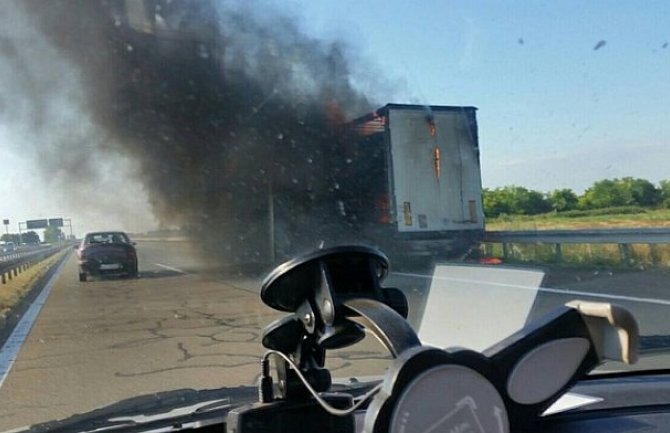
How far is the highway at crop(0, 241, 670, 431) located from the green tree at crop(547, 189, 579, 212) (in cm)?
62

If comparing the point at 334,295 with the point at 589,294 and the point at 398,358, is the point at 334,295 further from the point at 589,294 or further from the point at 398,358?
the point at 589,294

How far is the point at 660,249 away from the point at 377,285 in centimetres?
959

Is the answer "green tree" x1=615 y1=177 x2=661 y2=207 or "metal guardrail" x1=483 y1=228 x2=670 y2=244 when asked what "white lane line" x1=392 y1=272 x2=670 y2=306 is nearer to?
"metal guardrail" x1=483 y1=228 x2=670 y2=244

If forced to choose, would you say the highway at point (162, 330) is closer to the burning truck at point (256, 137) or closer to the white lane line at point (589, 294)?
the white lane line at point (589, 294)

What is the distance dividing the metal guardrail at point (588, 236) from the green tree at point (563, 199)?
3.06 m

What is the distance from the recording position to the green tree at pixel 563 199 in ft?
17.4

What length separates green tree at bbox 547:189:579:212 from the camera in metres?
5.31

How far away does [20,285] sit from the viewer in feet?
44.1

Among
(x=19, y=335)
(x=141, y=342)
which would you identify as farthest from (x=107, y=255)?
(x=141, y=342)

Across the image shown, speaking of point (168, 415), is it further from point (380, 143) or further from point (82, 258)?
point (380, 143)

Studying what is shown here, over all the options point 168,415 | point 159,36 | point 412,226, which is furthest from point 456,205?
point 168,415

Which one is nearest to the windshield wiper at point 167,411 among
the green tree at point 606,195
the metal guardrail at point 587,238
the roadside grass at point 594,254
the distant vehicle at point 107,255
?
the green tree at point 606,195

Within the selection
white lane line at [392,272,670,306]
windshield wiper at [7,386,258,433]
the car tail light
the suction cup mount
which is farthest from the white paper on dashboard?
the car tail light

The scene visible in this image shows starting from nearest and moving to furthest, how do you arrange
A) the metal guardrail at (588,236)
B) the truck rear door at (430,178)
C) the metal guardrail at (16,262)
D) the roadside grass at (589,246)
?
the roadside grass at (589,246) → the metal guardrail at (588,236) → the truck rear door at (430,178) → the metal guardrail at (16,262)
